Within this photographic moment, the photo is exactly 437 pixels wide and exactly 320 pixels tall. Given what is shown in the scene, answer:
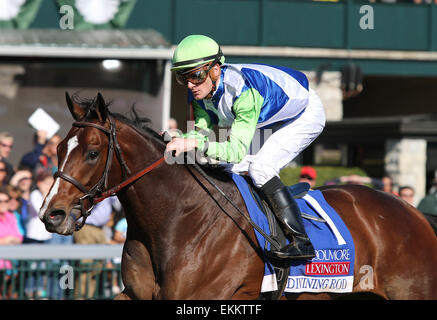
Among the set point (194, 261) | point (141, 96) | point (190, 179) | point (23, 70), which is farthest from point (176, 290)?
point (23, 70)

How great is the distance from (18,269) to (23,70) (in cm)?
469

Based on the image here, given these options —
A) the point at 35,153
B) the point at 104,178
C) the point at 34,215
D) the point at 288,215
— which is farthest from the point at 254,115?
the point at 35,153

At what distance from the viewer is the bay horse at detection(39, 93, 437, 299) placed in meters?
3.71

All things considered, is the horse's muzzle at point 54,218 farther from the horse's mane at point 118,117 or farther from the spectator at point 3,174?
the spectator at point 3,174

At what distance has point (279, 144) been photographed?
4.38 m

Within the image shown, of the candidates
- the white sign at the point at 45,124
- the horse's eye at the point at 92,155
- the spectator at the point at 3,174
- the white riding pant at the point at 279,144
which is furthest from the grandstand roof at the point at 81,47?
the horse's eye at the point at 92,155

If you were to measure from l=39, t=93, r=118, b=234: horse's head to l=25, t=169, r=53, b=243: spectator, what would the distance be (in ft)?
8.22

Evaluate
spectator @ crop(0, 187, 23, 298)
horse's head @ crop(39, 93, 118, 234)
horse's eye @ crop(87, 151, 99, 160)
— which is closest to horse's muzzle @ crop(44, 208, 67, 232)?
horse's head @ crop(39, 93, 118, 234)

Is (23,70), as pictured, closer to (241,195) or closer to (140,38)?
(140,38)

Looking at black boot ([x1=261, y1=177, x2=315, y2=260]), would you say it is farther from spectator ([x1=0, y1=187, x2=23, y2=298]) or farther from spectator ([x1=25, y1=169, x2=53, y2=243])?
spectator ([x1=0, y1=187, x2=23, y2=298])

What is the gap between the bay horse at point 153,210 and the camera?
12.2 ft

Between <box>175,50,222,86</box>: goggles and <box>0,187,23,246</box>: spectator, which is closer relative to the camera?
<box>175,50,222,86</box>: goggles

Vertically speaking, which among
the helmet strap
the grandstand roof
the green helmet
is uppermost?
the grandstand roof

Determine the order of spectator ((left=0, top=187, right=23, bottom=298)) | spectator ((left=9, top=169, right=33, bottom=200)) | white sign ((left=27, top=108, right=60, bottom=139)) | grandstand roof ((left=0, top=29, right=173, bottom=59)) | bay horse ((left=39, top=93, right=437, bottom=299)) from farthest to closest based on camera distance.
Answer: grandstand roof ((left=0, top=29, right=173, bottom=59))
white sign ((left=27, top=108, right=60, bottom=139))
spectator ((left=9, top=169, right=33, bottom=200))
spectator ((left=0, top=187, right=23, bottom=298))
bay horse ((left=39, top=93, right=437, bottom=299))
